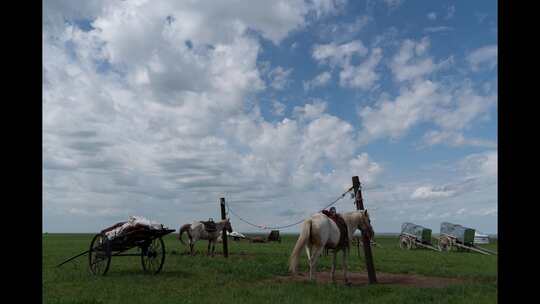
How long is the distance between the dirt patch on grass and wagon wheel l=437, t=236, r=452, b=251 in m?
19.8

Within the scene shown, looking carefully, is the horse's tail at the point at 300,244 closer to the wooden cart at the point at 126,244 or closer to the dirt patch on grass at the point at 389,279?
the dirt patch on grass at the point at 389,279

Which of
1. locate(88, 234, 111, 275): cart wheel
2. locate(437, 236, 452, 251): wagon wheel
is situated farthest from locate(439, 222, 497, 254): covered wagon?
locate(88, 234, 111, 275): cart wheel

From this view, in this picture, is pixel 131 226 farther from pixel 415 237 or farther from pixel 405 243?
pixel 405 243

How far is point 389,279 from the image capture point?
13.4m

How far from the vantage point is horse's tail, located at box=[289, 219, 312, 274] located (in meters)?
11.2

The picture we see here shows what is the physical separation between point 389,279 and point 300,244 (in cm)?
394

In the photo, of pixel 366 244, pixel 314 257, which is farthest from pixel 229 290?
pixel 366 244

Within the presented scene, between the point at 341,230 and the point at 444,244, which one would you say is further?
the point at 444,244

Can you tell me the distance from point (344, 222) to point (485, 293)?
4.05 metres

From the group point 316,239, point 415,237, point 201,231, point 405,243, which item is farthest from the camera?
point 405,243

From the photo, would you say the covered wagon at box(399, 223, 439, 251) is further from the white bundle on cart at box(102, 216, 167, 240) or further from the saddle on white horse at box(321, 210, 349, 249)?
the white bundle on cart at box(102, 216, 167, 240)

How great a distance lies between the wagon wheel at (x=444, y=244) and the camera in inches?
1270
